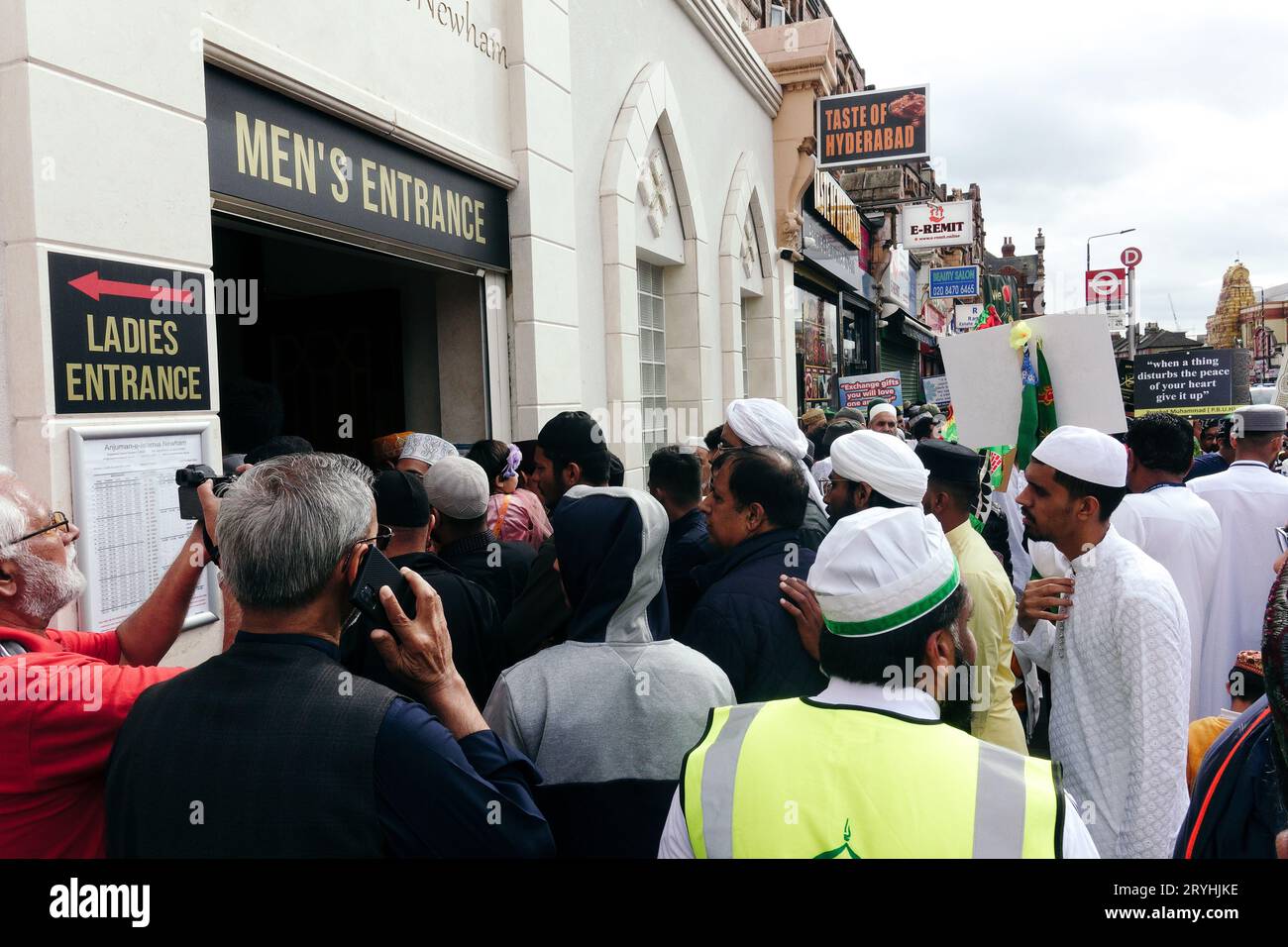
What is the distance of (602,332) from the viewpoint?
8250 millimetres

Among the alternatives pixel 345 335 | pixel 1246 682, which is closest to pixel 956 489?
pixel 1246 682

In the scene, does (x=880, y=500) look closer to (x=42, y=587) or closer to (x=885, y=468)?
(x=885, y=468)

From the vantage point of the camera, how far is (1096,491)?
9.89ft

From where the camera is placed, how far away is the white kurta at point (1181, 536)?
4.31 m

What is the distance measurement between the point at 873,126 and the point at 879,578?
13.5m

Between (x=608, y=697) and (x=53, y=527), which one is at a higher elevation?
(x=53, y=527)

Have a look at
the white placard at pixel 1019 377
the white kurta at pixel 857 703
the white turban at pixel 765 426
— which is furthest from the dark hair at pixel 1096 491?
the white turban at pixel 765 426

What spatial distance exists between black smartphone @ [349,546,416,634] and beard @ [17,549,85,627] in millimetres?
845

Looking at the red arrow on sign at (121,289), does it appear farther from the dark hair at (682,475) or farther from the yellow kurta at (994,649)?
the yellow kurta at (994,649)

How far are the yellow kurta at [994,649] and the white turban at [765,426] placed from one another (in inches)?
65.5
